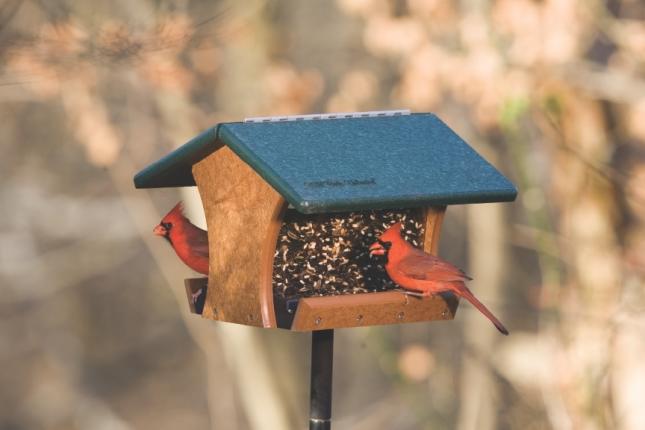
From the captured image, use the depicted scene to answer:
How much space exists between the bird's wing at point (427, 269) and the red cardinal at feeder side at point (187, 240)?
0.82 metres

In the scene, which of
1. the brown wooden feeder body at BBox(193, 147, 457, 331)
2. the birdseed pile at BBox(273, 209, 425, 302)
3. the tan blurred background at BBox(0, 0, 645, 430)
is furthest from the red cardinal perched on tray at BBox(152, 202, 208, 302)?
the tan blurred background at BBox(0, 0, 645, 430)

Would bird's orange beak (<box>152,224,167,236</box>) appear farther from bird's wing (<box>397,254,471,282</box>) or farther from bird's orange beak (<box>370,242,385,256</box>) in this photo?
bird's wing (<box>397,254,471,282</box>)

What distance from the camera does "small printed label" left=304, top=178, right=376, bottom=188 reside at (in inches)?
176

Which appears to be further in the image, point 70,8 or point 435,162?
point 70,8

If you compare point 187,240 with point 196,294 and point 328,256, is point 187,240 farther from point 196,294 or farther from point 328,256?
point 328,256

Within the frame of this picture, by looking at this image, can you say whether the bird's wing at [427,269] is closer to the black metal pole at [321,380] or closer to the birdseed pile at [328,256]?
the birdseed pile at [328,256]

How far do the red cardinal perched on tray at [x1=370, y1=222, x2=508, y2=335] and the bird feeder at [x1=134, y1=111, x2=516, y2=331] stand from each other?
0.30 feet

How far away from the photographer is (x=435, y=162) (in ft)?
16.0

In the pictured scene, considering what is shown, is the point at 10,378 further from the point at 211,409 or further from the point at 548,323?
the point at 548,323

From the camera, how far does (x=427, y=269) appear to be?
4793mm

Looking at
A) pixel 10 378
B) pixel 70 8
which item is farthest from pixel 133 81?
pixel 10 378

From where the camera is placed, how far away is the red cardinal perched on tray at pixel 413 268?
15.7 feet

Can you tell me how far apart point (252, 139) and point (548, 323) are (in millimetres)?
5256

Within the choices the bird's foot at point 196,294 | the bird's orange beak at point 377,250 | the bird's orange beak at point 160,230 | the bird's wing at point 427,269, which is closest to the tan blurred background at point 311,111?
the bird's orange beak at point 160,230
